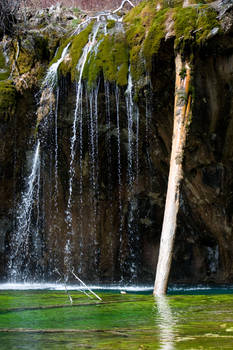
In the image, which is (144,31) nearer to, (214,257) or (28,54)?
(28,54)

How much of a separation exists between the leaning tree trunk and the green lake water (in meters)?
2.49

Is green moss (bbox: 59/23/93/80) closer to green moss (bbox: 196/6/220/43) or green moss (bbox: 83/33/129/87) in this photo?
green moss (bbox: 83/33/129/87)

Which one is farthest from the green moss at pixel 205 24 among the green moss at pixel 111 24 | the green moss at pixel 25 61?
the green moss at pixel 25 61

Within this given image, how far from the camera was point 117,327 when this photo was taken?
3.45 metres

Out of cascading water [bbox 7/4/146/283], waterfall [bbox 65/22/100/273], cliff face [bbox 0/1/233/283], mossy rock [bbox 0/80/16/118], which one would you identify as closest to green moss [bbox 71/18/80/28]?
cliff face [bbox 0/1/233/283]

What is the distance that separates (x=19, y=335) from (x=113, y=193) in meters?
9.43

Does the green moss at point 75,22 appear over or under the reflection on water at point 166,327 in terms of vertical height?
over

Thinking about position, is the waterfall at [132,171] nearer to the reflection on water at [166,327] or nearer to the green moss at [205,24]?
the green moss at [205,24]

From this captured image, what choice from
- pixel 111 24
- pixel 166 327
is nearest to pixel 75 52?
pixel 111 24

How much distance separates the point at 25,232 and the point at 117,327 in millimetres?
9776

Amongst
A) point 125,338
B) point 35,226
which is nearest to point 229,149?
point 35,226

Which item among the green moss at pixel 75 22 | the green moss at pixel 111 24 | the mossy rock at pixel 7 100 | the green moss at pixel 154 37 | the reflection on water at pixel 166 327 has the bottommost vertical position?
the reflection on water at pixel 166 327

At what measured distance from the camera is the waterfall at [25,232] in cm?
1255

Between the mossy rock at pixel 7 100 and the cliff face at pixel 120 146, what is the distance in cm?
3
